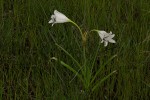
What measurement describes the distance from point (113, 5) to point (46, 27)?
59 cm

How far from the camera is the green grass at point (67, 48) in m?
1.88

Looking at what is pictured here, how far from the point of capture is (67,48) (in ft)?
7.32

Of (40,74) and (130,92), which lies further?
(40,74)

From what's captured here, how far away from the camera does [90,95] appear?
6.13 ft

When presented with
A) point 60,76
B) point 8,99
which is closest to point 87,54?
point 60,76

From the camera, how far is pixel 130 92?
72.5 inches

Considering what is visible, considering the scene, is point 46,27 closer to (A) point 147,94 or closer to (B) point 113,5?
(B) point 113,5

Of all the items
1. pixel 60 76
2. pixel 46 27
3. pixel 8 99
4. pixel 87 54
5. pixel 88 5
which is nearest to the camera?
pixel 8 99

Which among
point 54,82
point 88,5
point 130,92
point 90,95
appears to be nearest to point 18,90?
point 54,82

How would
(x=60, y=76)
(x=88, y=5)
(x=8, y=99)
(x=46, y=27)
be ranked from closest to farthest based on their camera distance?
1. (x=8, y=99)
2. (x=60, y=76)
3. (x=46, y=27)
4. (x=88, y=5)

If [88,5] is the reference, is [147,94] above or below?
below

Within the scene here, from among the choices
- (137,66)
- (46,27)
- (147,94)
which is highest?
(46,27)

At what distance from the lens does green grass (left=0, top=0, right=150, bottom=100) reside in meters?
1.88

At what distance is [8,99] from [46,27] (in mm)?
710
